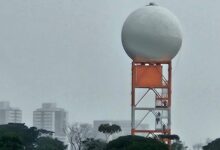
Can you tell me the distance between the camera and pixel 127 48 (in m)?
97.2

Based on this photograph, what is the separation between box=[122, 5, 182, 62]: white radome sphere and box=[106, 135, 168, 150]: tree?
6975mm

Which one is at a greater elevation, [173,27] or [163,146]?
[173,27]

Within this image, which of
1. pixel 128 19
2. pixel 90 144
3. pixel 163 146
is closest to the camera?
pixel 163 146

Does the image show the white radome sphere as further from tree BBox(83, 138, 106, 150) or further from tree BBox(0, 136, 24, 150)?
tree BBox(83, 138, 106, 150)

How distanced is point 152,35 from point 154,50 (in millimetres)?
1472

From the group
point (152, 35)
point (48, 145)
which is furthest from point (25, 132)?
point (152, 35)

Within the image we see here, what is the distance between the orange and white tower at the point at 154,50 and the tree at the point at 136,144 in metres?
1.18

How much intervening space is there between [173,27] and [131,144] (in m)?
10.6

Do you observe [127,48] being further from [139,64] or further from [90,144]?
[90,144]

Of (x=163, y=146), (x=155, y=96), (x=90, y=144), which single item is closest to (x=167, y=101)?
(x=155, y=96)

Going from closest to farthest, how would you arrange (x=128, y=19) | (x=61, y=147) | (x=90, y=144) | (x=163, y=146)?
1. (x=163, y=146)
2. (x=128, y=19)
3. (x=90, y=144)
4. (x=61, y=147)

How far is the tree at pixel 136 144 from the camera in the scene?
91375mm

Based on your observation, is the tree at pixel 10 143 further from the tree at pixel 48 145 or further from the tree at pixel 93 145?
the tree at pixel 48 145

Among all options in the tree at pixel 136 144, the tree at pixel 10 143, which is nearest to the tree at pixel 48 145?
the tree at pixel 10 143
